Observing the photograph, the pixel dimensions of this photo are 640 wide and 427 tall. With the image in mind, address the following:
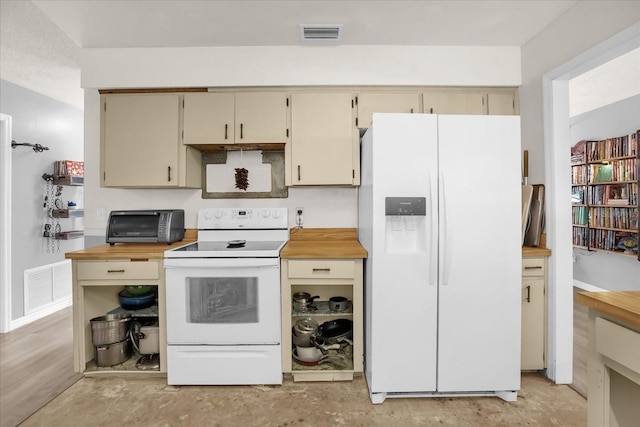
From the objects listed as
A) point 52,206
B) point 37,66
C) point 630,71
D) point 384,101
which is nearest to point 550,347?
point 384,101

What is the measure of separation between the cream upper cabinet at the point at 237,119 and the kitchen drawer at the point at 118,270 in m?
0.99

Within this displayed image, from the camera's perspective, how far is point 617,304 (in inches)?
37.8

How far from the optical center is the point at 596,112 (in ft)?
14.6

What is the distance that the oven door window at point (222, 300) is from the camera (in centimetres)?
216

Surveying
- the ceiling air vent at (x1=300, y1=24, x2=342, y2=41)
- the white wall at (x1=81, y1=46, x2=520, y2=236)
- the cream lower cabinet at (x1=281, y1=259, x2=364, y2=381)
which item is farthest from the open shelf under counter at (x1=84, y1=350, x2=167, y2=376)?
the ceiling air vent at (x1=300, y1=24, x2=342, y2=41)

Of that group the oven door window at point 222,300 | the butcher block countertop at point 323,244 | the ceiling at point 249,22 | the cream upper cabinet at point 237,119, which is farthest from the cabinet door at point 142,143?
the butcher block countertop at point 323,244

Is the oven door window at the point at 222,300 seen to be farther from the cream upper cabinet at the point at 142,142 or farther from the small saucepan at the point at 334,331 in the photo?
the cream upper cabinet at the point at 142,142

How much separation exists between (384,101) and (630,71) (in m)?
2.81

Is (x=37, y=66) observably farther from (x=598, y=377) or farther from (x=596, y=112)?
(x=596, y=112)

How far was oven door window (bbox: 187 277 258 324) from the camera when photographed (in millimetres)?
2162

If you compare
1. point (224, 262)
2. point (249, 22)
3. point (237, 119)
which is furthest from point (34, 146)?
point (224, 262)

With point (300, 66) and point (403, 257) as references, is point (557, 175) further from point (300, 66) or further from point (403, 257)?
point (300, 66)

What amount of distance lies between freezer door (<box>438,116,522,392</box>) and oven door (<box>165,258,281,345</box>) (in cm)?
106

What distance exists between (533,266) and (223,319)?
212 centimetres
